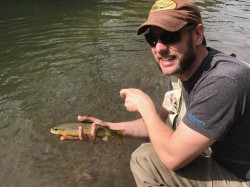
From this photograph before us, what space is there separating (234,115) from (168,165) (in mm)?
857

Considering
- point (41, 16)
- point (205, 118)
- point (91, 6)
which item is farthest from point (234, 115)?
point (91, 6)

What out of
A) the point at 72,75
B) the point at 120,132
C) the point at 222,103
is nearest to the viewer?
the point at 222,103

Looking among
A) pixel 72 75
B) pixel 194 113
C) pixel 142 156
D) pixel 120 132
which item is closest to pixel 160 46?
pixel 194 113

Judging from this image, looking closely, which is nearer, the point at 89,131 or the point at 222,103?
the point at 222,103

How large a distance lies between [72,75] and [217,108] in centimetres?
660

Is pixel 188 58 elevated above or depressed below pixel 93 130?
above

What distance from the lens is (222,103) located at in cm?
323

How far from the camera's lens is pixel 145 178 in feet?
13.3

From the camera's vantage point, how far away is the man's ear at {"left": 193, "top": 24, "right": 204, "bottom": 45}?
3732 mm

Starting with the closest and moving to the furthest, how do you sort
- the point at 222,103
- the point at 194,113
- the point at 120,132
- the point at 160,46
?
the point at 222,103 < the point at 194,113 < the point at 160,46 < the point at 120,132

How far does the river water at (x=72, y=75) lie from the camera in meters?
6.11

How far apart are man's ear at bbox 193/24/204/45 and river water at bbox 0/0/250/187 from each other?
2.74 metres

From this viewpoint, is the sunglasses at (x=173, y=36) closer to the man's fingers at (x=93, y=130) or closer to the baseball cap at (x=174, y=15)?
the baseball cap at (x=174, y=15)

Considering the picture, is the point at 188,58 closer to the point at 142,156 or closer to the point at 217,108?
the point at 217,108
